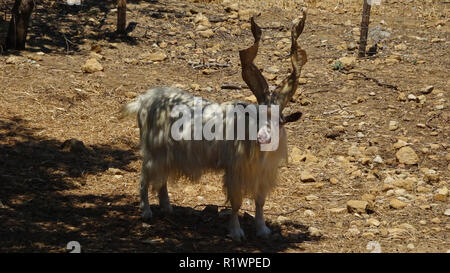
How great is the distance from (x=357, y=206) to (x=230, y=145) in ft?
6.04

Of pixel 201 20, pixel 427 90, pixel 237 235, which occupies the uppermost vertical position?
pixel 201 20

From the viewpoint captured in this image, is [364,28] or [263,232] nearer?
[263,232]

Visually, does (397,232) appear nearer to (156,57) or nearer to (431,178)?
(431,178)

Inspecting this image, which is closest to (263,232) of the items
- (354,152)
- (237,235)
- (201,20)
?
(237,235)

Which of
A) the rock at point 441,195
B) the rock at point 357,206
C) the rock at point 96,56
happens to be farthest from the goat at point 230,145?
the rock at point 96,56

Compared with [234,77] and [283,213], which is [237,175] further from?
[234,77]

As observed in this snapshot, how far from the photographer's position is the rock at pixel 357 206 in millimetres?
7031

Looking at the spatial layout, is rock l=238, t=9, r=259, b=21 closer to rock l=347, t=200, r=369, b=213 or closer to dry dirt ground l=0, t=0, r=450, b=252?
dry dirt ground l=0, t=0, r=450, b=252

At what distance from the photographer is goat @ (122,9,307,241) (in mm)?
5905

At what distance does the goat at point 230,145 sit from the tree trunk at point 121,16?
6.46 m

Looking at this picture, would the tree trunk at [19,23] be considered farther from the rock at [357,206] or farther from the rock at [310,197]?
the rock at [357,206]

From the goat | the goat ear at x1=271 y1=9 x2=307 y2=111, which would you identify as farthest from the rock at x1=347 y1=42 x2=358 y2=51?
the goat ear at x1=271 y1=9 x2=307 y2=111

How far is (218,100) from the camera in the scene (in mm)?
10555
